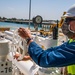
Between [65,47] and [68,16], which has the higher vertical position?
[68,16]

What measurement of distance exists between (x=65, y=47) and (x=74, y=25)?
0.62 feet

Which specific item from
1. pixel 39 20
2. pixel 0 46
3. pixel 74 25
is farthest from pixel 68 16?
pixel 39 20

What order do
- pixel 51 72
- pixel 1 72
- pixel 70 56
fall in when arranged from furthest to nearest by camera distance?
pixel 51 72
pixel 1 72
pixel 70 56

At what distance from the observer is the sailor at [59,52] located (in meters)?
1.50

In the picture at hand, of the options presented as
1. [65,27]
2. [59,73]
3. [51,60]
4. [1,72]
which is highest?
[65,27]

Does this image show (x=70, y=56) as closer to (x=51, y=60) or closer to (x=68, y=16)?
(x=51, y=60)

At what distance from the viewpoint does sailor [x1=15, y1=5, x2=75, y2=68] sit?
1.50m

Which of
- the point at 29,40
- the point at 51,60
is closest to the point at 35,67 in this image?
the point at 29,40

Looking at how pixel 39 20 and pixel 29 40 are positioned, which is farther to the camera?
pixel 39 20

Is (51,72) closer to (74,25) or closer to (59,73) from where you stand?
(59,73)

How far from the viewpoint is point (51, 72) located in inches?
112

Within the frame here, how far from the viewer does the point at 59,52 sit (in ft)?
5.02

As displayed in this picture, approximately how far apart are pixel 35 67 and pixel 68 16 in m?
1.47

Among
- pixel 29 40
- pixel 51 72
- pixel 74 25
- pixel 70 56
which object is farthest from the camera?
pixel 51 72
